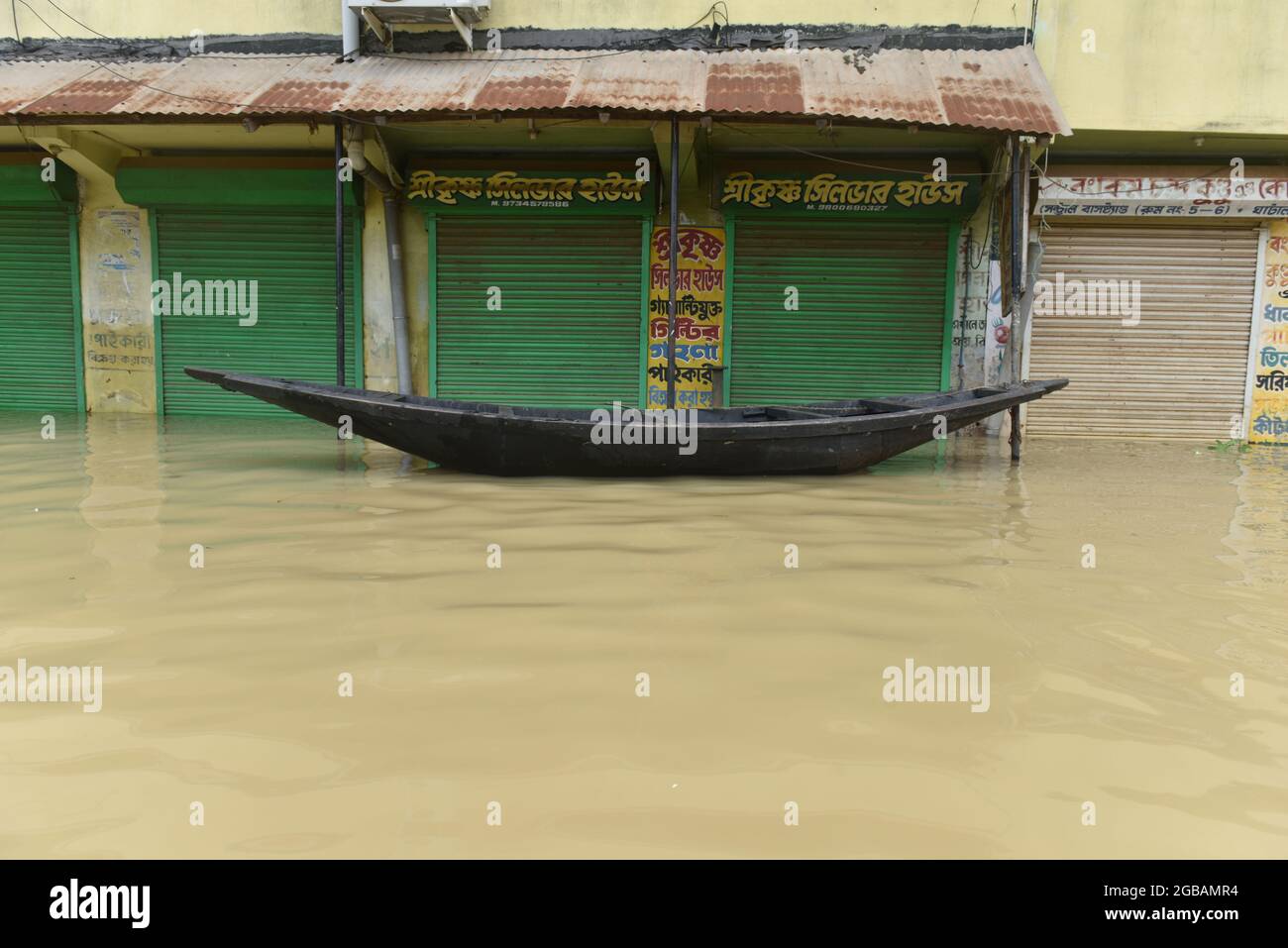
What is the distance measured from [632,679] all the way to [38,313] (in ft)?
39.0

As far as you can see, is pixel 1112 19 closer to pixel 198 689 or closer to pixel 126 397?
pixel 198 689

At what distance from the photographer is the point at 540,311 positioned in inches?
448

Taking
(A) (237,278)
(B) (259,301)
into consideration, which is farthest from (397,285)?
(A) (237,278)

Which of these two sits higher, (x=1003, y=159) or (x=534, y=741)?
(x=1003, y=159)

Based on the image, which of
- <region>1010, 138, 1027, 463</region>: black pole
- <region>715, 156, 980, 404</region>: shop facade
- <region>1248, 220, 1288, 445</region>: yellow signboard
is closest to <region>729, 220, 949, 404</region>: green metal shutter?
<region>715, 156, 980, 404</region>: shop facade

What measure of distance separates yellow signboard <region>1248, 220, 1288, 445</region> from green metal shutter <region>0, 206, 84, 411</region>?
14.3 meters

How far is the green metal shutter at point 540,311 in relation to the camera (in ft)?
36.8

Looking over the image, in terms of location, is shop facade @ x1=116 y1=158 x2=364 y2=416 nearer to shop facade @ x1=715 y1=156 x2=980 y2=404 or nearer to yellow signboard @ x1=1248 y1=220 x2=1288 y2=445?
shop facade @ x1=715 y1=156 x2=980 y2=404

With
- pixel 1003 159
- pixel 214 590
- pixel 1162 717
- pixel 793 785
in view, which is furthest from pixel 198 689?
pixel 1003 159

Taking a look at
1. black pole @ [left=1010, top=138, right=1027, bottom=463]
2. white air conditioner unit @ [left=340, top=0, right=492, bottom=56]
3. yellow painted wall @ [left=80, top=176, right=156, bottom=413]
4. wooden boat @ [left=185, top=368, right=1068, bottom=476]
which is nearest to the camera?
wooden boat @ [left=185, top=368, right=1068, bottom=476]

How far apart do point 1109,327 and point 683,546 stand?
27.6ft

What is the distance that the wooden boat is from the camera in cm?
681

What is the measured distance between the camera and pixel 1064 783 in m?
2.49

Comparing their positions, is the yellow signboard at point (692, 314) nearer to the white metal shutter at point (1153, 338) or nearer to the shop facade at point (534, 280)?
the shop facade at point (534, 280)
